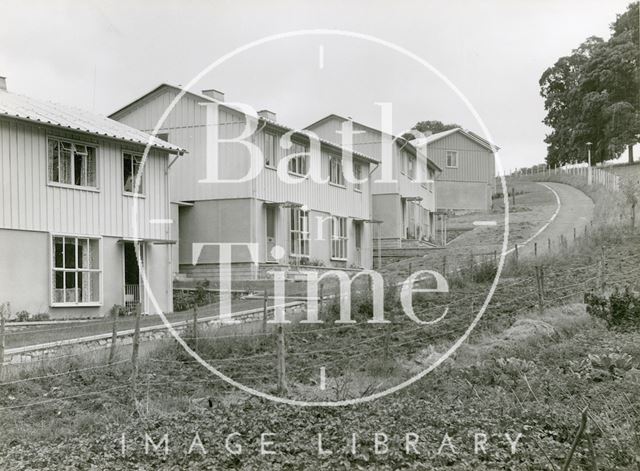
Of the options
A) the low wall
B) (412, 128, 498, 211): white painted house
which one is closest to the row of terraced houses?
the low wall

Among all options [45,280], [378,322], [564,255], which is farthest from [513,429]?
[564,255]

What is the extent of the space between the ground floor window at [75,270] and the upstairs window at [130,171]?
1.96m

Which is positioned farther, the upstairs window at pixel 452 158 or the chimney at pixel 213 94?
the upstairs window at pixel 452 158

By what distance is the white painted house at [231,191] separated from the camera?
1056 inches

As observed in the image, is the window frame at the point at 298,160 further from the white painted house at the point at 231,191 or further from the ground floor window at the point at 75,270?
the ground floor window at the point at 75,270

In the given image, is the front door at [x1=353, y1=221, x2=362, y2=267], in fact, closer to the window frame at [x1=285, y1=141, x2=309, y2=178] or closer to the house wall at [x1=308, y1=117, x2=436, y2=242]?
the house wall at [x1=308, y1=117, x2=436, y2=242]

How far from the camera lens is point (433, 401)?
992 centimetres

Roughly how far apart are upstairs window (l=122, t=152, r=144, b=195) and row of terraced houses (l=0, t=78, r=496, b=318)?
33 millimetres

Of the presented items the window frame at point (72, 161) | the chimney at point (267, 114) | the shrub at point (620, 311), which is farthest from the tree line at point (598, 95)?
the window frame at point (72, 161)

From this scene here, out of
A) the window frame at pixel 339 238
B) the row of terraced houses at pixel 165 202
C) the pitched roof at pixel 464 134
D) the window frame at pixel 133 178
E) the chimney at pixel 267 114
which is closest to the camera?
the row of terraced houses at pixel 165 202

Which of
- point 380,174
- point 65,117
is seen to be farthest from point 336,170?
point 65,117

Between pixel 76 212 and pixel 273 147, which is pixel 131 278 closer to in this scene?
pixel 76 212

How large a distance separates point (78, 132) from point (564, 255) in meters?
16.4

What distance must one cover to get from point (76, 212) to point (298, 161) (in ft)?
37.3
